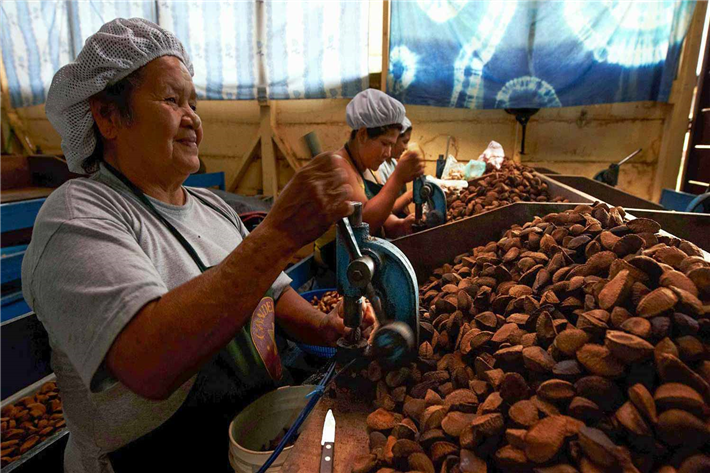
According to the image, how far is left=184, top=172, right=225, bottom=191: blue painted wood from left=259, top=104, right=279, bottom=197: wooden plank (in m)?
0.54

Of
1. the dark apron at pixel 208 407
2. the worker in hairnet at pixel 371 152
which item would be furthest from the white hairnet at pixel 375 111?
the dark apron at pixel 208 407

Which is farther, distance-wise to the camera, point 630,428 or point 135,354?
point 135,354

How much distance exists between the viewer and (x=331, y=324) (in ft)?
4.54

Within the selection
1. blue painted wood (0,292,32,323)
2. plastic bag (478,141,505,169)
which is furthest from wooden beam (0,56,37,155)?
plastic bag (478,141,505,169)

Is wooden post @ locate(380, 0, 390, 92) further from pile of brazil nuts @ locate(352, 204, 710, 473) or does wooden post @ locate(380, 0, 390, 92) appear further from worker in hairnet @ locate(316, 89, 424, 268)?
pile of brazil nuts @ locate(352, 204, 710, 473)

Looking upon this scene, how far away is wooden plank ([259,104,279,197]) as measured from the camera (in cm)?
493

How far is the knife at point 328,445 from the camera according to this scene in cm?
72

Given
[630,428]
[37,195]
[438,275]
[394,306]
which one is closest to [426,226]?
[438,275]

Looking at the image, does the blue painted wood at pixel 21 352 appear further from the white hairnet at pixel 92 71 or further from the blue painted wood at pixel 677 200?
the blue painted wood at pixel 677 200

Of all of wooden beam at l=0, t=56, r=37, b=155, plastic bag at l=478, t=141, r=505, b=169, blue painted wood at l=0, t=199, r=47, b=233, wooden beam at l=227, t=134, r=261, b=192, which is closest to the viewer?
blue painted wood at l=0, t=199, r=47, b=233

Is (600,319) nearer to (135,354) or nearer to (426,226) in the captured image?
(135,354)

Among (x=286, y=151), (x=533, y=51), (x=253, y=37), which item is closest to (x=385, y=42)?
(x=533, y=51)

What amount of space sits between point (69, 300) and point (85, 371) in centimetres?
15

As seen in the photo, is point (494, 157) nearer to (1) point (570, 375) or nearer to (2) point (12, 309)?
(1) point (570, 375)
